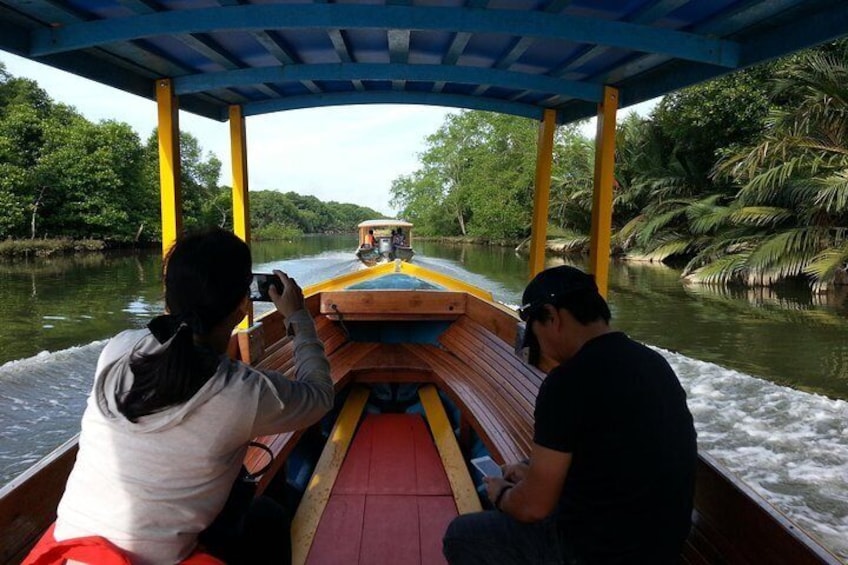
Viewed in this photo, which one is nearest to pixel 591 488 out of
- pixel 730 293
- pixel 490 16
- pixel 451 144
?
pixel 490 16

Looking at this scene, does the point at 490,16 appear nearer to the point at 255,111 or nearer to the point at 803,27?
the point at 803,27

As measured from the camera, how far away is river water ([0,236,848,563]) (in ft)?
14.3

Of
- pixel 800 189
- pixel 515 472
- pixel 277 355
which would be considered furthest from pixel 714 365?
pixel 800 189

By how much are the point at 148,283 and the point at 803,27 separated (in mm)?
19332

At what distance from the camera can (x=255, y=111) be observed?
4414mm

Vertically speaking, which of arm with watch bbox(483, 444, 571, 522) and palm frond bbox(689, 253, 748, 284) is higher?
arm with watch bbox(483, 444, 571, 522)

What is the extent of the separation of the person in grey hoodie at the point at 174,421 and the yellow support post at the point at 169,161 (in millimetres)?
2393

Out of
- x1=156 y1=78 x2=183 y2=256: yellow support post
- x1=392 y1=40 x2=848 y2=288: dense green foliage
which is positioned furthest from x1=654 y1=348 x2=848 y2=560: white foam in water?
x1=392 y1=40 x2=848 y2=288: dense green foliage

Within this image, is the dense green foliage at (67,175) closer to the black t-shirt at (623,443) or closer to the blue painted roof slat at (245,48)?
the blue painted roof slat at (245,48)

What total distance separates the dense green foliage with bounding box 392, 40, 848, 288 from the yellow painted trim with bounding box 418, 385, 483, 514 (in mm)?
11104

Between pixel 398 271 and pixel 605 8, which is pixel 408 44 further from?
pixel 398 271

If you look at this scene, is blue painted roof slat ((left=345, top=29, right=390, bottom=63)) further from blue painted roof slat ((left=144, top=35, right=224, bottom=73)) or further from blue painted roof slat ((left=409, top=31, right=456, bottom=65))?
blue painted roof slat ((left=144, top=35, right=224, bottom=73))

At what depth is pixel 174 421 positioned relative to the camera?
3.39ft

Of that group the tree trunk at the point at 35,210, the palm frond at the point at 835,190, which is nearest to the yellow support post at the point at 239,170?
the palm frond at the point at 835,190
